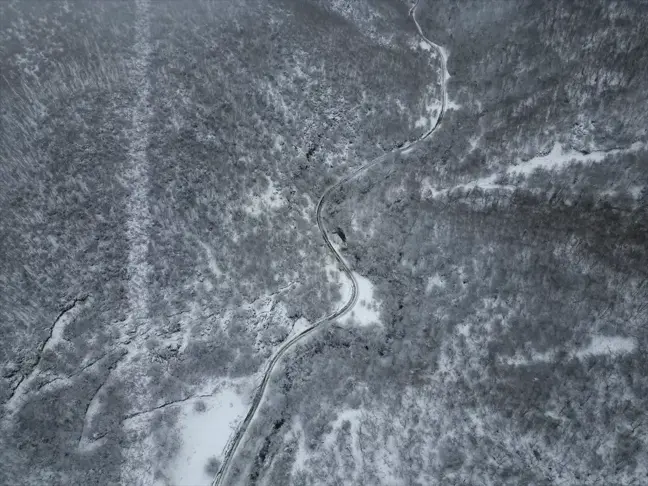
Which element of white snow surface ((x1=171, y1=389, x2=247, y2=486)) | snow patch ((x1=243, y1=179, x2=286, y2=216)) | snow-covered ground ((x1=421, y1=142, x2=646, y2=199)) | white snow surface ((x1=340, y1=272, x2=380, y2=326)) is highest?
snow patch ((x1=243, y1=179, x2=286, y2=216))

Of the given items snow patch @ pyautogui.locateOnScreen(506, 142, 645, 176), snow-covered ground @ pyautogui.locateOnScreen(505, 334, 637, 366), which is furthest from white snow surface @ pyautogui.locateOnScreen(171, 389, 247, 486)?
snow patch @ pyautogui.locateOnScreen(506, 142, 645, 176)

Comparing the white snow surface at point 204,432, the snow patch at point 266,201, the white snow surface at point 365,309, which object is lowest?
the white snow surface at point 204,432

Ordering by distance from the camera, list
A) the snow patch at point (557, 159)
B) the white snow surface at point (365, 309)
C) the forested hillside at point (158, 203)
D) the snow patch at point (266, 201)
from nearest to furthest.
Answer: the forested hillside at point (158, 203) < the white snow surface at point (365, 309) < the snow patch at point (557, 159) < the snow patch at point (266, 201)

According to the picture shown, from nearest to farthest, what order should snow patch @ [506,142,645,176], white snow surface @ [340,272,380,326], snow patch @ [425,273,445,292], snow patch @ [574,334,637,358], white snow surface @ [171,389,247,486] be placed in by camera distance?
snow patch @ [574,334,637,358], white snow surface @ [171,389,247,486], white snow surface @ [340,272,380,326], snow patch @ [425,273,445,292], snow patch @ [506,142,645,176]

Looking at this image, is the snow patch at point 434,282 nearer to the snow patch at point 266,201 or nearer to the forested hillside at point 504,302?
the forested hillside at point 504,302

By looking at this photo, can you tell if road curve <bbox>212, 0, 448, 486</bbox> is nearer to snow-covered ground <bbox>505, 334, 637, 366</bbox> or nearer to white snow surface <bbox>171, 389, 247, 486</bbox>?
white snow surface <bbox>171, 389, 247, 486</bbox>

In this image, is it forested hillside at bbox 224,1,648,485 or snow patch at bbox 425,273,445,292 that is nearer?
forested hillside at bbox 224,1,648,485

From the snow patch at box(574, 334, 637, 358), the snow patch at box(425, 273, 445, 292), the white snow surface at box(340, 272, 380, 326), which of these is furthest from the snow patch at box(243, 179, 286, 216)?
the snow patch at box(574, 334, 637, 358)

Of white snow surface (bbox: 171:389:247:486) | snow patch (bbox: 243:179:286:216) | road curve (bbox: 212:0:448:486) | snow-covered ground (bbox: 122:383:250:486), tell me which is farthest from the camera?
snow patch (bbox: 243:179:286:216)

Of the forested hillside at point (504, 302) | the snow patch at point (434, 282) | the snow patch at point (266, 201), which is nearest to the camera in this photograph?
the forested hillside at point (504, 302)

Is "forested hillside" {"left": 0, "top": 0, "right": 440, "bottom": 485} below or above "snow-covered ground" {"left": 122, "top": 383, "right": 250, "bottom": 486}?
above

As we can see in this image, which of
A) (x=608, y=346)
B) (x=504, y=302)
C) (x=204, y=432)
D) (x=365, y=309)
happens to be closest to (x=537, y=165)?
(x=504, y=302)

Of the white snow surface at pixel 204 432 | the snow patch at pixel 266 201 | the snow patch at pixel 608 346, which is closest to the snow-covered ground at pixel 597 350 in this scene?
the snow patch at pixel 608 346

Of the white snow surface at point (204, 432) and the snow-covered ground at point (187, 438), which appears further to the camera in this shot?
the white snow surface at point (204, 432)
